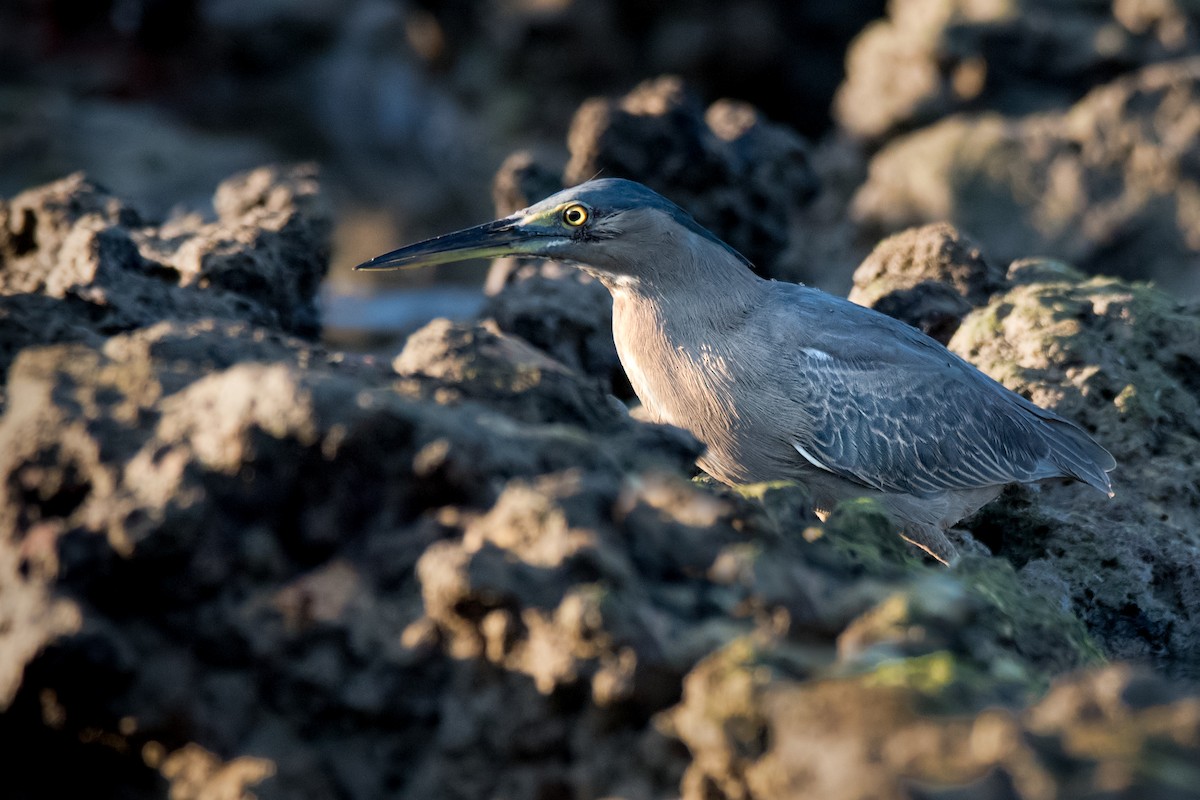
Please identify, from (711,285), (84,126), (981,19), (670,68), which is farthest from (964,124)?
(84,126)

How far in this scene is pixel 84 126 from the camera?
59.5ft

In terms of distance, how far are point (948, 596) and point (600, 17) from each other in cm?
1504

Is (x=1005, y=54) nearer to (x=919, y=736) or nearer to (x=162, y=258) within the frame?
(x=162, y=258)

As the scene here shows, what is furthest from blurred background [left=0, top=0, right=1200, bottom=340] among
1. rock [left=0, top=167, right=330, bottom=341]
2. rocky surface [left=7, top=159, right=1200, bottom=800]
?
rocky surface [left=7, top=159, right=1200, bottom=800]

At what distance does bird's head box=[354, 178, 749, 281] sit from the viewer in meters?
4.93

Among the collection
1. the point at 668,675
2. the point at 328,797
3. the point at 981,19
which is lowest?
the point at 328,797

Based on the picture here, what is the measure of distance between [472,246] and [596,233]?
0.47 metres

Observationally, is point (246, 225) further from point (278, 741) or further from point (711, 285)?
point (278, 741)

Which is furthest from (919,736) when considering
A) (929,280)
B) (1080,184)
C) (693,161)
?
(1080,184)

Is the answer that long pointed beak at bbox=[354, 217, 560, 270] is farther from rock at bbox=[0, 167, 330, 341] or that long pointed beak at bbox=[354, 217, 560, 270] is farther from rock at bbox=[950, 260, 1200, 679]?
rock at bbox=[950, 260, 1200, 679]

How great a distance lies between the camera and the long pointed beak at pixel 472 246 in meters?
4.68

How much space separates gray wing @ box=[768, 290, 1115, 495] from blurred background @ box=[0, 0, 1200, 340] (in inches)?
133

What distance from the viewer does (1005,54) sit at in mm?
12836

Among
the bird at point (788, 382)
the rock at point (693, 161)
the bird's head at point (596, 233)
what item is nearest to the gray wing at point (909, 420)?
the bird at point (788, 382)
